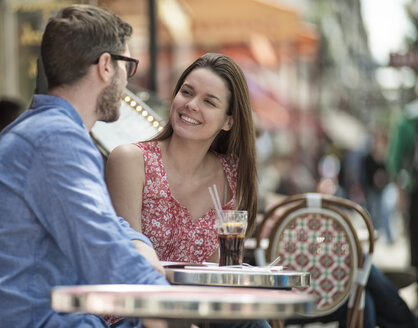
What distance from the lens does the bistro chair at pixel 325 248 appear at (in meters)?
4.28

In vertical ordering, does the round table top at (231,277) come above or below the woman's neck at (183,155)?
below

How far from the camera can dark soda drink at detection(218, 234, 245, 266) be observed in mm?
2924

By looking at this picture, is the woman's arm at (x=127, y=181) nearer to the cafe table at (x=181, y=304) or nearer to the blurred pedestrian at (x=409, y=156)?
the cafe table at (x=181, y=304)

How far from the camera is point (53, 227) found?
2205 millimetres

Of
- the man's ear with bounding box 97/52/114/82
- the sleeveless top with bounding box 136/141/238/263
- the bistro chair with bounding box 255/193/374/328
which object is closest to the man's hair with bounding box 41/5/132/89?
the man's ear with bounding box 97/52/114/82

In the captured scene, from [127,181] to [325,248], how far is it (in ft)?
4.84

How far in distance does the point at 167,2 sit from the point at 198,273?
25.8 feet

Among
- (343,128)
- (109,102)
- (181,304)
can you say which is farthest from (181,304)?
(343,128)

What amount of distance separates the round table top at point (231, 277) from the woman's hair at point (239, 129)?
3.17ft

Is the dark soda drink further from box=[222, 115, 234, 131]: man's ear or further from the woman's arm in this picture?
→ box=[222, 115, 234, 131]: man's ear

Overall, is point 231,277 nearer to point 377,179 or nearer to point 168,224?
point 168,224

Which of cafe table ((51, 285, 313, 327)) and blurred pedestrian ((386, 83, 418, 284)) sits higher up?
cafe table ((51, 285, 313, 327))

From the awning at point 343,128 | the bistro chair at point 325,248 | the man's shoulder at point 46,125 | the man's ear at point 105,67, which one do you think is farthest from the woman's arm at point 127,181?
the awning at point 343,128

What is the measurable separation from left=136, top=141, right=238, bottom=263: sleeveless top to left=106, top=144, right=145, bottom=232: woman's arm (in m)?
0.05
